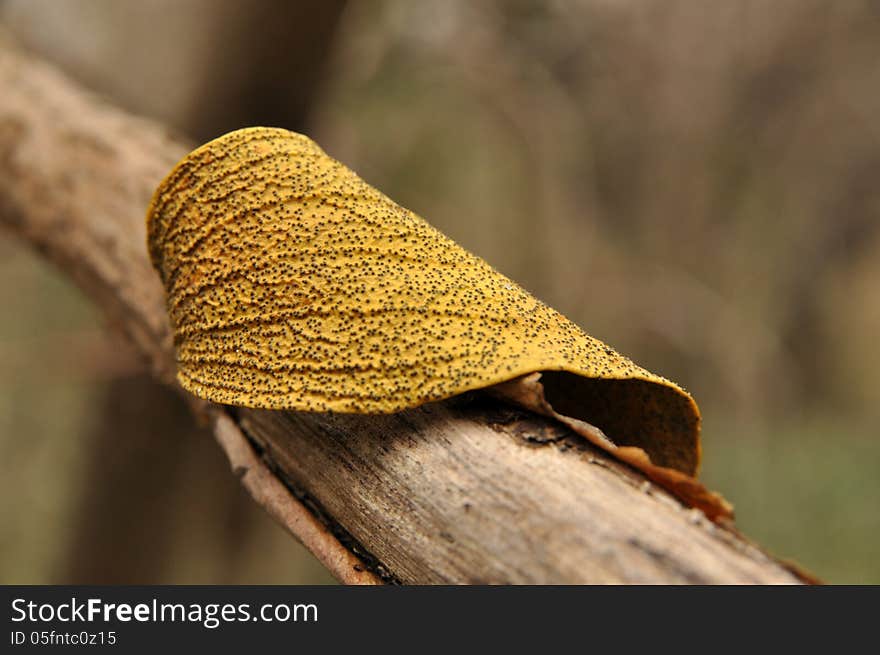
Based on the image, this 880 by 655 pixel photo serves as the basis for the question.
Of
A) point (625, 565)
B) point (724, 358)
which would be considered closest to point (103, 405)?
point (625, 565)

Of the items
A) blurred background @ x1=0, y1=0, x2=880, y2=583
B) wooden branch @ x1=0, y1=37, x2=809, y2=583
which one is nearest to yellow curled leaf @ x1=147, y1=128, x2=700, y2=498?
wooden branch @ x1=0, y1=37, x2=809, y2=583

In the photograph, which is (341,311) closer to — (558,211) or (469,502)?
(469,502)

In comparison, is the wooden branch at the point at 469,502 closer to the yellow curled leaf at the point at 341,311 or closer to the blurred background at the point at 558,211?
the yellow curled leaf at the point at 341,311

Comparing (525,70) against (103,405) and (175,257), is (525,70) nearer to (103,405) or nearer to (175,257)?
(103,405)

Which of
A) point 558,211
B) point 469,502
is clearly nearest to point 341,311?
point 469,502

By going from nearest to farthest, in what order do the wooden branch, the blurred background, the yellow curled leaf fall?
the wooden branch
the yellow curled leaf
the blurred background

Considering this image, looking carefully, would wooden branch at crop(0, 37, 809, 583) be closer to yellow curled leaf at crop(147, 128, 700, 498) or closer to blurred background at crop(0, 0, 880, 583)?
yellow curled leaf at crop(147, 128, 700, 498)
